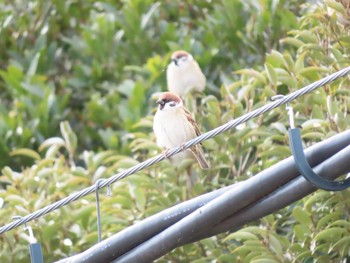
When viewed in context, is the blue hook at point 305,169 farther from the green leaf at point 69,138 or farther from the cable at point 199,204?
the green leaf at point 69,138

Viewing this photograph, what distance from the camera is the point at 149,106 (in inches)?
318

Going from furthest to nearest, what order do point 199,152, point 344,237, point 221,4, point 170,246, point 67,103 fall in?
point 67,103
point 221,4
point 199,152
point 344,237
point 170,246

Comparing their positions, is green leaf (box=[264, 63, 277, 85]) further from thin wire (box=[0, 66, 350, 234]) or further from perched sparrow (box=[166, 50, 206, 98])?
thin wire (box=[0, 66, 350, 234])

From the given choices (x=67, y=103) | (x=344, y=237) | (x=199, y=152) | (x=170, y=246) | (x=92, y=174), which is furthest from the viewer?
(x=67, y=103)

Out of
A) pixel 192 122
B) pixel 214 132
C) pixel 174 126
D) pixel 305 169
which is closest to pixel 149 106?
pixel 192 122

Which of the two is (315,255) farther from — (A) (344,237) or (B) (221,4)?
(B) (221,4)

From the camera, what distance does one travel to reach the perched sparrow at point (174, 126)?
242 inches

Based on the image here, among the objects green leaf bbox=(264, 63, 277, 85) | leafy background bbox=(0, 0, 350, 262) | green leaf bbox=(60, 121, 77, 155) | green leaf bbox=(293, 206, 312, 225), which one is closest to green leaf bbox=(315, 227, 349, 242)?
leafy background bbox=(0, 0, 350, 262)

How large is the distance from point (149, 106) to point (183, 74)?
1.54ft

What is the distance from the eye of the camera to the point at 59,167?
7.07 m

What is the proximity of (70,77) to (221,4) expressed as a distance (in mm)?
1548

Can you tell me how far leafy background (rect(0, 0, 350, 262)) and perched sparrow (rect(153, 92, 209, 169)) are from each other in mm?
183

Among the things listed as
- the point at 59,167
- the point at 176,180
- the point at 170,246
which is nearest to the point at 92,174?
the point at 59,167

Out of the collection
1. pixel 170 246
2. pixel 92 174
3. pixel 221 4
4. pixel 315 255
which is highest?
pixel 221 4
